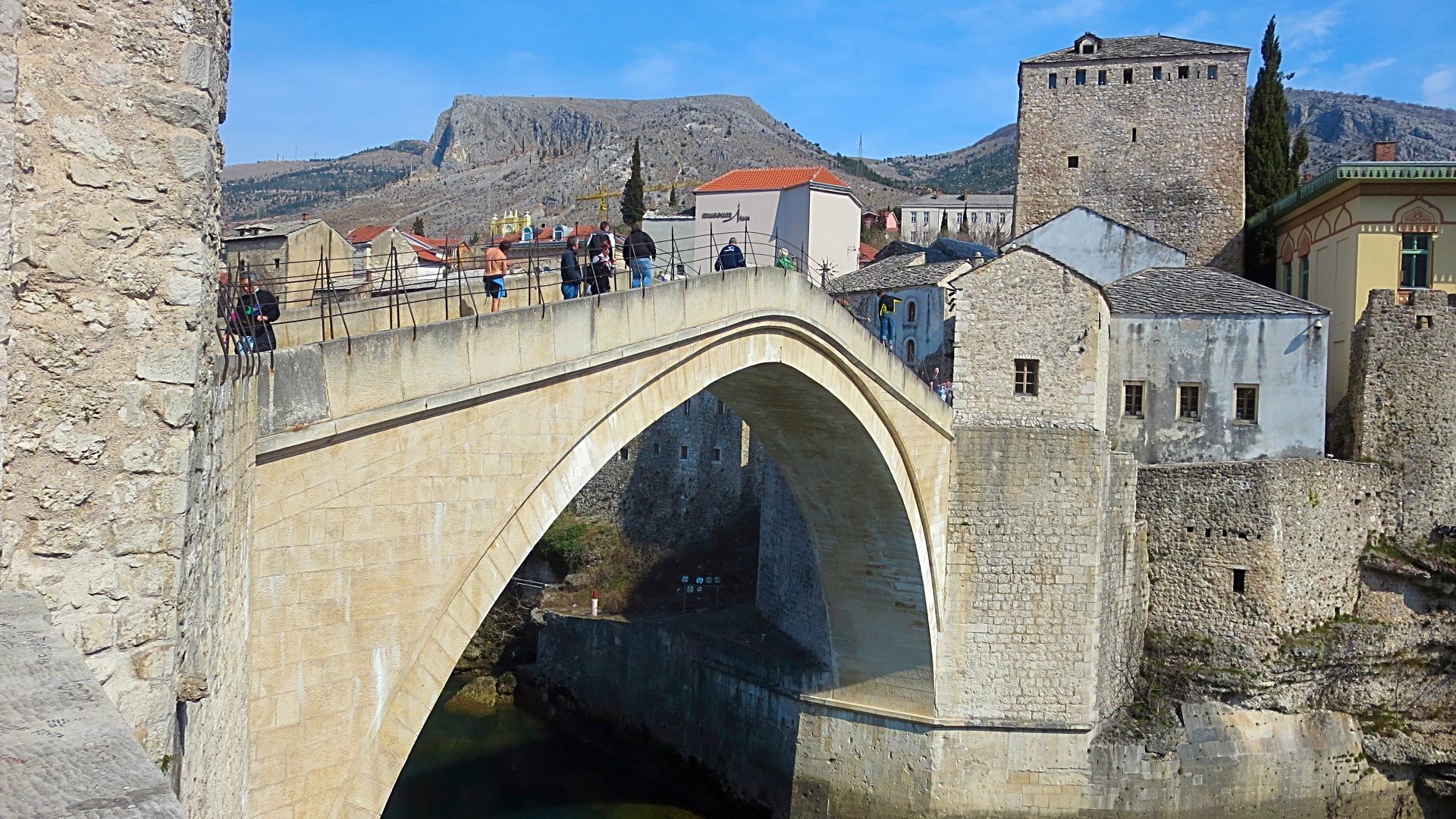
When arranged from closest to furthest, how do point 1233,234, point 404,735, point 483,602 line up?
point 404,735
point 483,602
point 1233,234

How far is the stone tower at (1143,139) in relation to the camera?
2544 centimetres

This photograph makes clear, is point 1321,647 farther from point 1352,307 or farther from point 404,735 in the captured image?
point 404,735

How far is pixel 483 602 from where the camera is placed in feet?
26.3

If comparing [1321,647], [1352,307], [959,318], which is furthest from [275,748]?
[1352,307]

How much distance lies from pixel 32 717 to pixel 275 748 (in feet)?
15.1

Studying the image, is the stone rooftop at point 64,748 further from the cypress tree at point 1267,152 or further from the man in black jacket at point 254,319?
the cypress tree at point 1267,152

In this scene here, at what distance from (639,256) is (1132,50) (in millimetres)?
19249

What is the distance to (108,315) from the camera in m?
4.16

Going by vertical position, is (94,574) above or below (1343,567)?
above

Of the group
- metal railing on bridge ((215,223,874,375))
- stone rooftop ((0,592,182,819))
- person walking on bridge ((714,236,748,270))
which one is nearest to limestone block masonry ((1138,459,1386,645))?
Result: metal railing on bridge ((215,223,874,375))

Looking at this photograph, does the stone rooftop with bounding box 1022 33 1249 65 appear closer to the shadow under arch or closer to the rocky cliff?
the shadow under arch

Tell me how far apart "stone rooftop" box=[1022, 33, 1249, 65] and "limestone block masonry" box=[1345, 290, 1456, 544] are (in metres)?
9.08

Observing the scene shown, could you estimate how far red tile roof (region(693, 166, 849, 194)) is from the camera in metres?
34.0

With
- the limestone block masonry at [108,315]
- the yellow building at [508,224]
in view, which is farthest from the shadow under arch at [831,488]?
the yellow building at [508,224]
